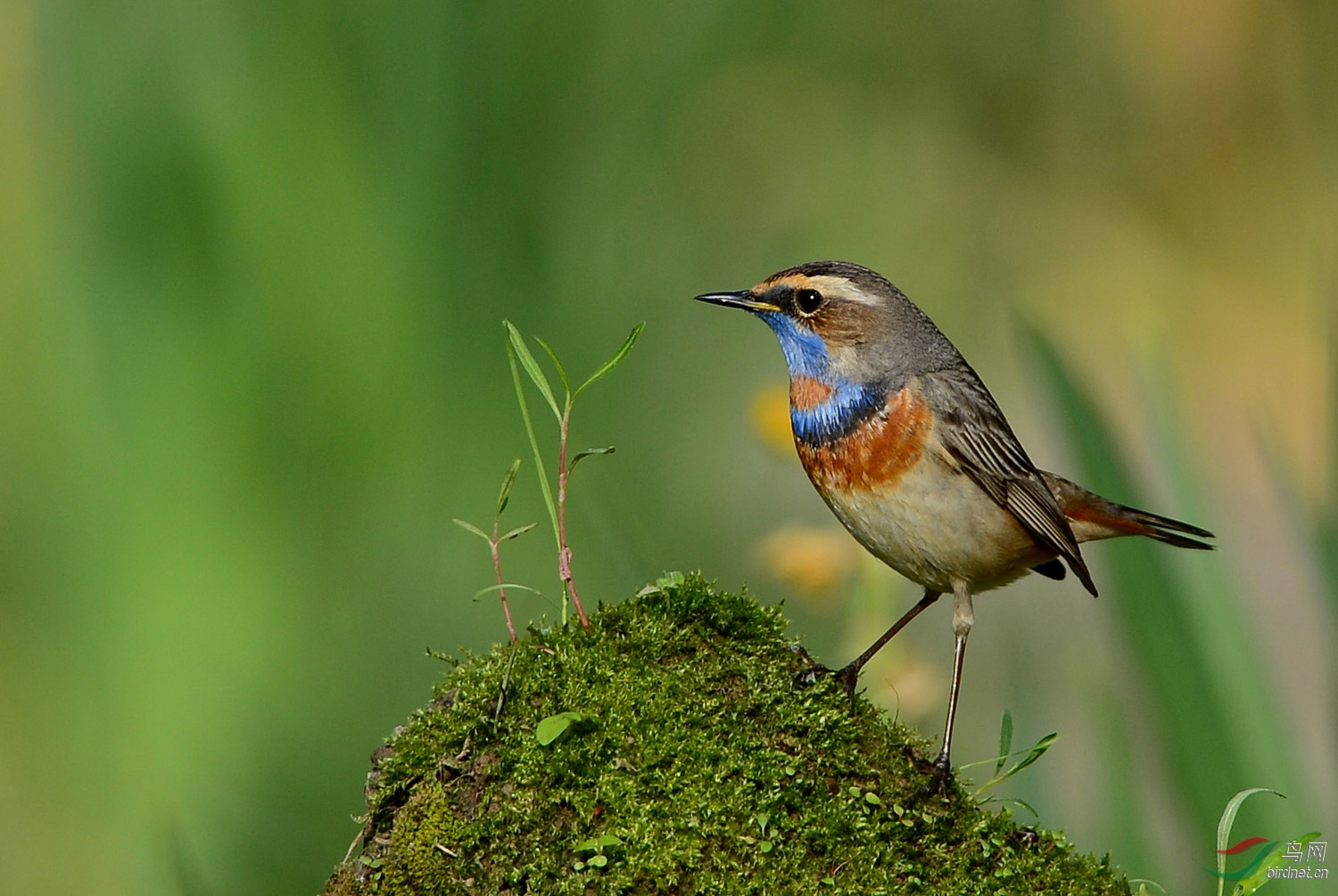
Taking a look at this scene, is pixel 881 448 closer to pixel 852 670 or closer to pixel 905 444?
pixel 905 444

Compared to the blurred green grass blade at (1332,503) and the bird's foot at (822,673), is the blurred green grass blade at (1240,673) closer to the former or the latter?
the blurred green grass blade at (1332,503)

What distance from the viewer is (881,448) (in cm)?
346

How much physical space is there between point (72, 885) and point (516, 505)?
2025 millimetres

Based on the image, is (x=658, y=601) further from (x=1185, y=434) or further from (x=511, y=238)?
(x=511, y=238)

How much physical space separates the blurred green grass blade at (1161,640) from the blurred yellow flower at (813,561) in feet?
2.56

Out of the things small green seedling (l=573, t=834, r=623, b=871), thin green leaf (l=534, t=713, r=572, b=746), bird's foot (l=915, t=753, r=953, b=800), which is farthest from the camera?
bird's foot (l=915, t=753, r=953, b=800)

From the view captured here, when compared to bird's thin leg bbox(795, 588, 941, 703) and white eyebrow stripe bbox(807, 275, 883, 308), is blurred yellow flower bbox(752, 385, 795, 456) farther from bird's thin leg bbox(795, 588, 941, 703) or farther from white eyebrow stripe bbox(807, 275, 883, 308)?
bird's thin leg bbox(795, 588, 941, 703)

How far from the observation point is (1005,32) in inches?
330

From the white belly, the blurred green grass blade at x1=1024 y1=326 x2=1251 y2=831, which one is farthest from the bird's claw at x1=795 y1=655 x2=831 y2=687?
the blurred green grass blade at x1=1024 y1=326 x2=1251 y2=831

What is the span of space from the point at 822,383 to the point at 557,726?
165 centimetres

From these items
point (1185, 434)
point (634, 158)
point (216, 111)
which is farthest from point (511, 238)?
A: point (1185, 434)

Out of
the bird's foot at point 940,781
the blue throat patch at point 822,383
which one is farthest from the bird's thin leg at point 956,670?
the blue throat patch at point 822,383

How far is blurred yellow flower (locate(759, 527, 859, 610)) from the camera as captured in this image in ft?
13.5

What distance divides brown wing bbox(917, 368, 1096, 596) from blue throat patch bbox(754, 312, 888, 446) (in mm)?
165
